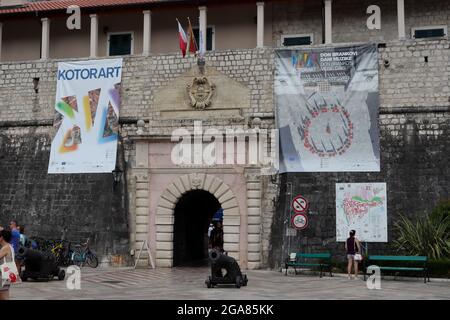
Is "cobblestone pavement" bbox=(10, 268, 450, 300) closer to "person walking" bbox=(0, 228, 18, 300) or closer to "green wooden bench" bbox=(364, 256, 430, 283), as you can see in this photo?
"green wooden bench" bbox=(364, 256, 430, 283)

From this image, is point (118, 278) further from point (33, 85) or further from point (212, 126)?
point (33, 85)

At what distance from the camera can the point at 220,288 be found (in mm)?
13969

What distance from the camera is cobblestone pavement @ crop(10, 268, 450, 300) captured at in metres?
12.4

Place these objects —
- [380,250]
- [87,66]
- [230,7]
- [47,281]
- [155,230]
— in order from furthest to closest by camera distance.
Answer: [230,7] → [87,66] → [155,230] → [380,250] → [47,281]

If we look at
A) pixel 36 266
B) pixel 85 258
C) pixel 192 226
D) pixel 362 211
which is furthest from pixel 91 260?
pixel 362 211

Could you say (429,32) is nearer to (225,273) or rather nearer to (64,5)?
(225,273)

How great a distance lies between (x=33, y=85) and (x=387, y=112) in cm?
1271

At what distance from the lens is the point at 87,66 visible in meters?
21.7

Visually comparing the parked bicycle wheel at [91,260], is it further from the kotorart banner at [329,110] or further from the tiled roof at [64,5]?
the tiled roof at [64,5]

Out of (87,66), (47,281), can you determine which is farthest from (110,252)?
(87,66)

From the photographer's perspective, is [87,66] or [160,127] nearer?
[160,127]

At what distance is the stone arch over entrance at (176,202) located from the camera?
19.5 metres

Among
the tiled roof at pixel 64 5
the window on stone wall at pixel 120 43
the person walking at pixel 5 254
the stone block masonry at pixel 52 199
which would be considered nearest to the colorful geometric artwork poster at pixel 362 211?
the stone block masonry at pixel 52 199

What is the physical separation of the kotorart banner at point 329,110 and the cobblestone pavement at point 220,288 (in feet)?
13.2
